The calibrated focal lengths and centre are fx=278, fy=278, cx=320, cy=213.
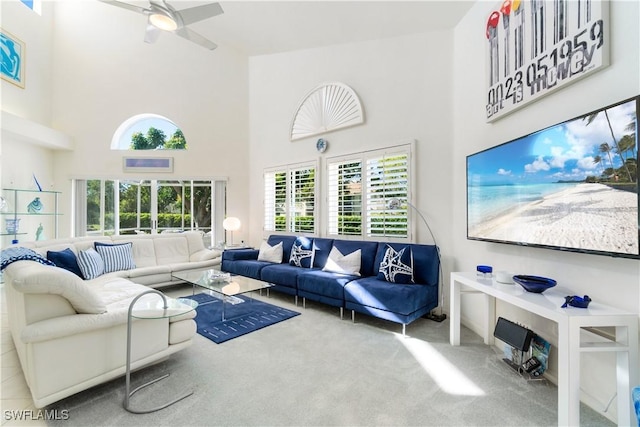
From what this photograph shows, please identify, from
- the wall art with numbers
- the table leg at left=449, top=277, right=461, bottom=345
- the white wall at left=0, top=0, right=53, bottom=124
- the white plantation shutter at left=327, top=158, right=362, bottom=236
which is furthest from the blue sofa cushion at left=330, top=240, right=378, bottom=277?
the white wall at left=0, top=0, right=53, bottom=124

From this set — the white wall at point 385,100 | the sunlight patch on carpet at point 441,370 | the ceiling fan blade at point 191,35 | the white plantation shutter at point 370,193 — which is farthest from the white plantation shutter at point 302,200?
the sunlight patch on carpet at point 441,370

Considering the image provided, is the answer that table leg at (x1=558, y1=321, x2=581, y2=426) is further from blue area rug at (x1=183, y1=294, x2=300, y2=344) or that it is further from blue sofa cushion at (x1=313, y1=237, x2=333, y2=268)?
blue sofa cushion at (x1=313, y1=237, x2=333, y2=268)

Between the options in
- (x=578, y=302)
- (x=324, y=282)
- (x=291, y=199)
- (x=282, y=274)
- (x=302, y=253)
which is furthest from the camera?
(x=291, y=199)

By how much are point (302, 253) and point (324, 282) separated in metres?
1.01

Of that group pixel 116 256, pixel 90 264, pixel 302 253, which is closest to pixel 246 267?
pixel 302 253

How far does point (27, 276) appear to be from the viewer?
5.63 ft

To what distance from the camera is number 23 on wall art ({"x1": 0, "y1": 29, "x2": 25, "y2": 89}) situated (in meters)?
4.91

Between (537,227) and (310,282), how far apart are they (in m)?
2.53

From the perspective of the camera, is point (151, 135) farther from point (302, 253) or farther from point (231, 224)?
point (302, 253)

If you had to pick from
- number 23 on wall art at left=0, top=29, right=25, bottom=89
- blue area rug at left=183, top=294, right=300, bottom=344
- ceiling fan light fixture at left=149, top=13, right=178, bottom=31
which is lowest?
blue area rug at left=183, top=294, right=300, bottom=344

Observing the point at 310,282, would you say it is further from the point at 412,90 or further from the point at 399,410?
the point at 412,90

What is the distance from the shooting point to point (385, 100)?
4.19 meters

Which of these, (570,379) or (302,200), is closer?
(570,379)

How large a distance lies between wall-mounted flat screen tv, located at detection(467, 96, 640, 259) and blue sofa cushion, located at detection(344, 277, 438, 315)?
0.96 m
